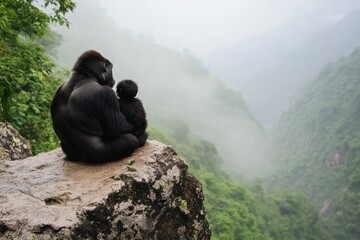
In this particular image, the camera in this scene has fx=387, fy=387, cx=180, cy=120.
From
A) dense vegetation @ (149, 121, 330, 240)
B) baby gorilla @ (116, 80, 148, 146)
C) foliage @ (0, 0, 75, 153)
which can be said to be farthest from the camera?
dense vegetation @ (149, 121, 330, 240)

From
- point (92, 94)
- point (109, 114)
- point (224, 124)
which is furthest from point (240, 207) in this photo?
point (224, 124)

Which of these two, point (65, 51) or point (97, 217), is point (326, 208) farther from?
point (97, 217)

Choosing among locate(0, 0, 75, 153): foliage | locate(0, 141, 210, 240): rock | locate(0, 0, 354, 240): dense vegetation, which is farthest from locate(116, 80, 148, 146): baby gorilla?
locate(0, 0, 75, 153): foliage

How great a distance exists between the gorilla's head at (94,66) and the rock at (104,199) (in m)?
0.92

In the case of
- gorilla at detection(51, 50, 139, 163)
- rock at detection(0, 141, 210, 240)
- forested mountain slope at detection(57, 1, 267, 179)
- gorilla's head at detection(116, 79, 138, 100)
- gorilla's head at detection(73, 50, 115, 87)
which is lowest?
rock at detection(0, 141, 210, 240)

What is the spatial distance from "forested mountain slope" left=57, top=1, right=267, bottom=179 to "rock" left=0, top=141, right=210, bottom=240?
81959mm

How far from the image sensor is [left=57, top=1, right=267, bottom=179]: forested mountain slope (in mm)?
96438

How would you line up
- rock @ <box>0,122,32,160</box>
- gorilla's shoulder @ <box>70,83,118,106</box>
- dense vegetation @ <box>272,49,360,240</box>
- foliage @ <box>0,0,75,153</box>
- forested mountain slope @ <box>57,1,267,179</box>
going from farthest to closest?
1. forested mountain slope @ <box>57,1,267,179</box>
2. dense vegetation @ <box>272,49,360,240</box>
3. foliage @ <box>0,0,75,153</box>
4. rock @ <box>0,122,32,160</box>
5. gorilla's shoulder @ <box>70,83,118,106</box>

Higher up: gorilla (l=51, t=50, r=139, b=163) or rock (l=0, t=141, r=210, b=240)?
gorilla (l=51, t=50, r=139, b=163)

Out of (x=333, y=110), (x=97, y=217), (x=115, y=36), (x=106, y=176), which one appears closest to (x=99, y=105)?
(x=106, y=176)

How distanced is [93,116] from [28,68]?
3871mm

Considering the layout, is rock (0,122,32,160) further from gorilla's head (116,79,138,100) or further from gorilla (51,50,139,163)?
gorilla's head (116,79,138,100)

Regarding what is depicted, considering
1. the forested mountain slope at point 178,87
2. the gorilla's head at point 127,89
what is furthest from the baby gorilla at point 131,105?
the forested mountain slope at point 178,87

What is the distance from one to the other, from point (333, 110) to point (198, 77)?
42669mm
